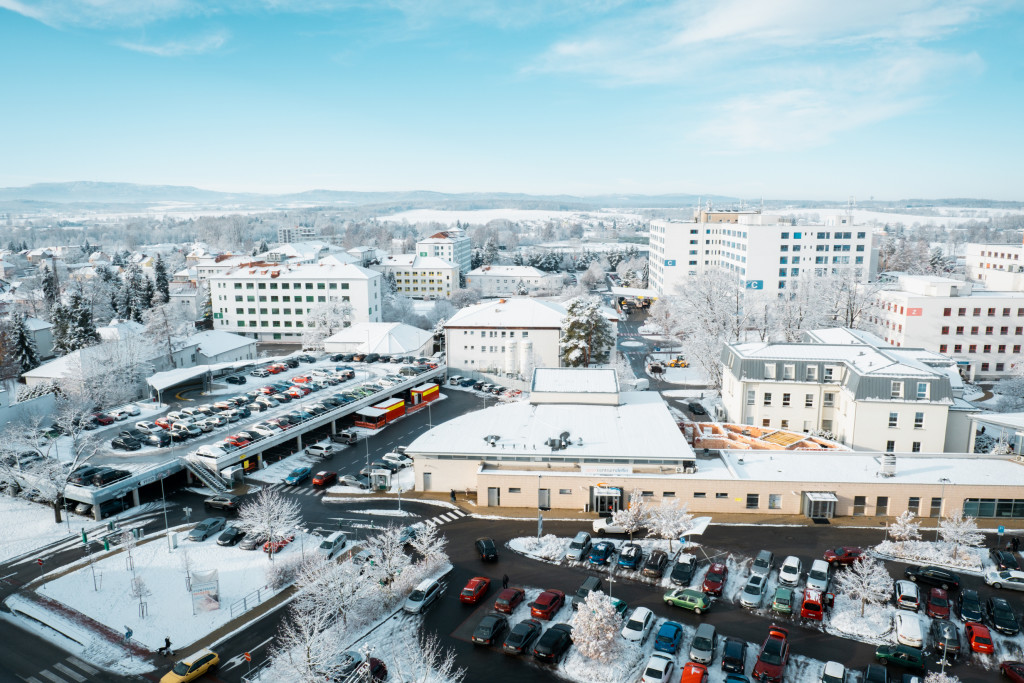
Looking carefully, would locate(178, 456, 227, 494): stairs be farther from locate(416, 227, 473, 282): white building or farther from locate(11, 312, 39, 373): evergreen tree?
locate(416, 227, 473, 282): white building

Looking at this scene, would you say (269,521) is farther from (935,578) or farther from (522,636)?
(935,578)

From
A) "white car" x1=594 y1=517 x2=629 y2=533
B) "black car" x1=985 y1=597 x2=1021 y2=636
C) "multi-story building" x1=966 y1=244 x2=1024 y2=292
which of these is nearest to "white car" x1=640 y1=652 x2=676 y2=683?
"white car" x1=594 y1=517 x2=629 y2=533

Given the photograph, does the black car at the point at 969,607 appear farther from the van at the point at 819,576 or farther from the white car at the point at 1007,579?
the van at the point at 819,576

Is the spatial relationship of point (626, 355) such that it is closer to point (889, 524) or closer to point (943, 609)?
point (889, 524)

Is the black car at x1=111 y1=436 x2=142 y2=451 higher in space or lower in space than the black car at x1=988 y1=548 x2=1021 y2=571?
higher

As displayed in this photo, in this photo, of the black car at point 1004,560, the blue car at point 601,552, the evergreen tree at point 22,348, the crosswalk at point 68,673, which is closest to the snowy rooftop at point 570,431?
the blue car at point 601,552

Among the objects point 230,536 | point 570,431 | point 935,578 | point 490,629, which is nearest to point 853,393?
point 935,578
